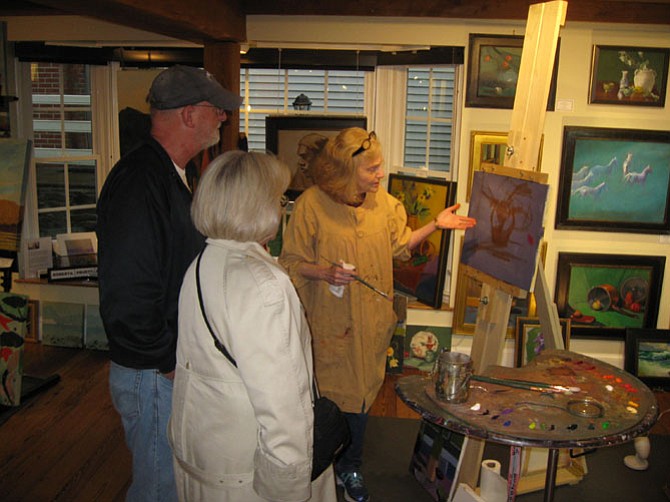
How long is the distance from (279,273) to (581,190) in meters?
3.20

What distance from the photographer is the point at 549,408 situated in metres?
2.02

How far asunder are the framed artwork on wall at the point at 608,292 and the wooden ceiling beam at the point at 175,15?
8.18ft

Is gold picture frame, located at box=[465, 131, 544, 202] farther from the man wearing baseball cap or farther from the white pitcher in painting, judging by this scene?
the man wearing baseball cap

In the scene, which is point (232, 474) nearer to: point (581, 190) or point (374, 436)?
point (374, 436)

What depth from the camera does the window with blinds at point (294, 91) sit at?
4.51 m

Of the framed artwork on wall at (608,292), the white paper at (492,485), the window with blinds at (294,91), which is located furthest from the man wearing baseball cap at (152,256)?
the framed artwork on wall at (608,292)

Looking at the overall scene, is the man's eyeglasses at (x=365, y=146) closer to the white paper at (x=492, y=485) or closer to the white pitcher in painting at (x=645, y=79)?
the white paper at (x=492, y=485)

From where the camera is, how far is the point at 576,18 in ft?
12.7

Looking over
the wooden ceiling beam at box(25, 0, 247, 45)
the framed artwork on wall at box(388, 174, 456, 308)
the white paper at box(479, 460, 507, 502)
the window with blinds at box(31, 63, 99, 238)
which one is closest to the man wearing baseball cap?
the wooden ceiling beam at box(25, 0, 247, 45)

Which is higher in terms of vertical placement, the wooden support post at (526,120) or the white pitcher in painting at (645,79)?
the white pitcher in painting at (645,79)

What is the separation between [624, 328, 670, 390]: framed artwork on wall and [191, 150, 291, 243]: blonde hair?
3.38 meters

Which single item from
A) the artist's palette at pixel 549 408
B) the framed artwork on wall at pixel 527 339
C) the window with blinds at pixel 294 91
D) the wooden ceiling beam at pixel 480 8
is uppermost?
the wooden ceiling beam at pixel 480 8

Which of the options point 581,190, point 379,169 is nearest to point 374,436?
point 379,169

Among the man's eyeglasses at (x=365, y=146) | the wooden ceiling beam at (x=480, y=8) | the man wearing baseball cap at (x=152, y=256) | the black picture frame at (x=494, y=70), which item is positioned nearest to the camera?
the man wearing baseball cap at (x=152, y=256)
